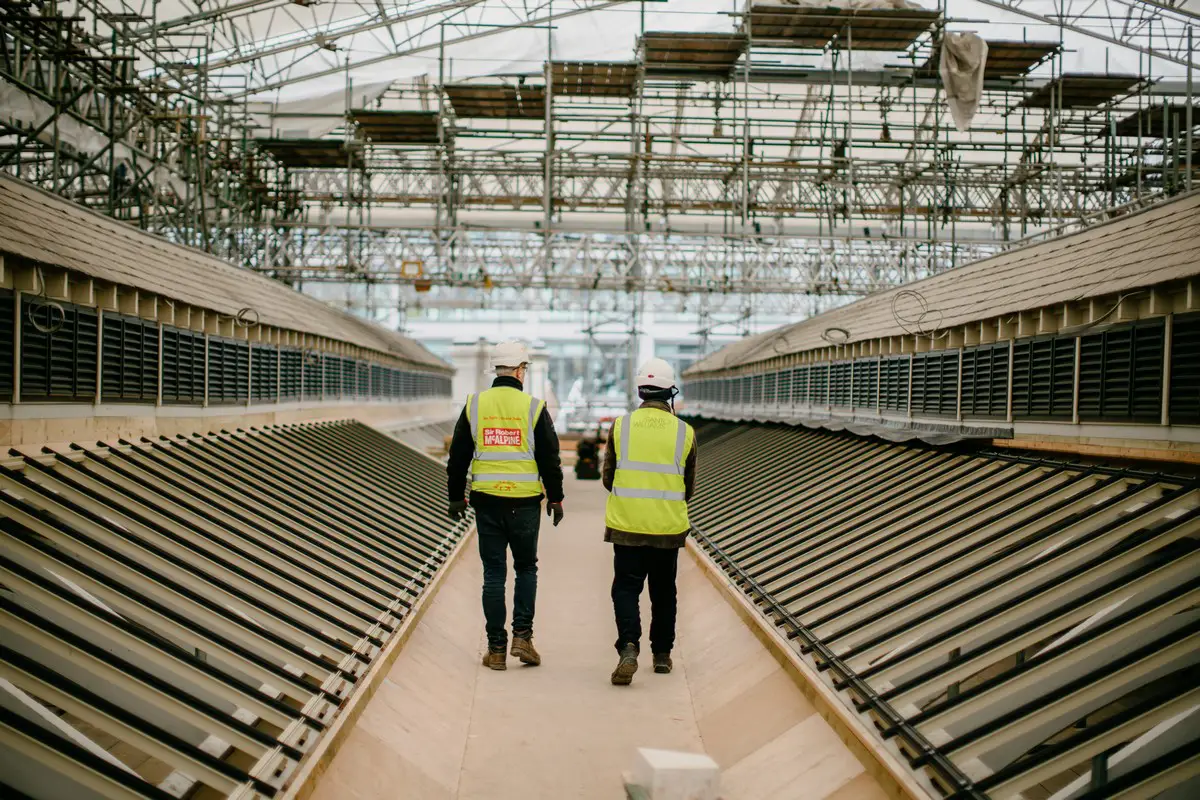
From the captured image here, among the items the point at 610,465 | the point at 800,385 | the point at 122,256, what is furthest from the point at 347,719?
the point at 800,385

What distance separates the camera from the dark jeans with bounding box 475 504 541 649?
7.13m

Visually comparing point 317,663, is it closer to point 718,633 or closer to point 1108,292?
point 718,633

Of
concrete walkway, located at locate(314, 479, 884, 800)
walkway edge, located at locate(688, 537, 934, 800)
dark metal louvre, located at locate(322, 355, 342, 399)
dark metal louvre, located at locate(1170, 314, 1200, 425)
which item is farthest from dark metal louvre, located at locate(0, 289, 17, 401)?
dark metal louvre, located at locate(322, 355, 342, 399)

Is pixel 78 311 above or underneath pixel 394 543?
above

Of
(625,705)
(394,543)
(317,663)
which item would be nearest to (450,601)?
(394,543)

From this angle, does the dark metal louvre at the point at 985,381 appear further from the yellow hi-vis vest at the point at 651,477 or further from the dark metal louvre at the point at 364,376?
the dark metal louvre at the point at 364,376

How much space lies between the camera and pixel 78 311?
762 centimetres

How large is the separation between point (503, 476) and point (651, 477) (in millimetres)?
951

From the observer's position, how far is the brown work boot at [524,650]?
24.0ft

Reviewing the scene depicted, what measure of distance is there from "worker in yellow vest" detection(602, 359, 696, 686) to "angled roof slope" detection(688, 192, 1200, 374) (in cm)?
318

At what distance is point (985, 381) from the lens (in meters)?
10.1

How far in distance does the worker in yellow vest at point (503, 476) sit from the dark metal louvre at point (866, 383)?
8.14 m

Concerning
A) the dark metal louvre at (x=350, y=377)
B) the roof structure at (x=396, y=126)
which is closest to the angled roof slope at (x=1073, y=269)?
the dark metal louvre at (x=350, y=377)

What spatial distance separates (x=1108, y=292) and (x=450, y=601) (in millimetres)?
5578
